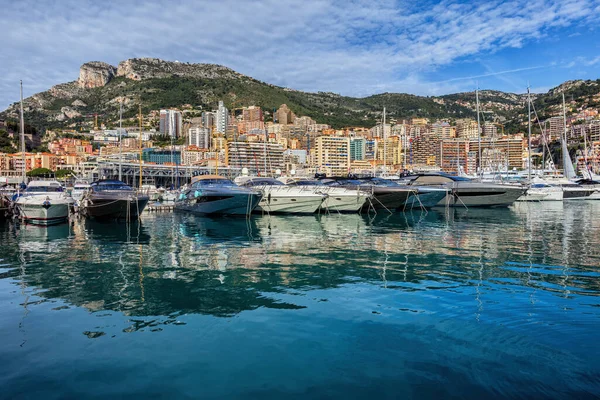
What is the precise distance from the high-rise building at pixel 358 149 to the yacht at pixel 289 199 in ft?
437

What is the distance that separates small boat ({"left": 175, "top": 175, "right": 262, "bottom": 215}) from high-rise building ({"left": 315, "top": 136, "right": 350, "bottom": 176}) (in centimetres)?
11994

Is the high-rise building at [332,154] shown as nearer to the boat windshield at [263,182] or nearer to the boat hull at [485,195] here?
the boat hull at [485,195]

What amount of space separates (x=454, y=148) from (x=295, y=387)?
154m

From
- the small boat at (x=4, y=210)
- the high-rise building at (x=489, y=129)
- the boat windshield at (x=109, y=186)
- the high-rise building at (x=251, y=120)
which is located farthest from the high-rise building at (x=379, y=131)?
the small boat at (x=4, y=210)

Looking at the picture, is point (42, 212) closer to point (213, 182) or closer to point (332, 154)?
point (213, 182)

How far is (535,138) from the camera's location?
161 metres

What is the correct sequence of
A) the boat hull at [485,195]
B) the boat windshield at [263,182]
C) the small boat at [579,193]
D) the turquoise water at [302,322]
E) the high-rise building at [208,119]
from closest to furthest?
the turquoise water at [302,322] < the boat windshield at [263,182] < the boat hull at [485,195] < the small boat at [579,193] < the high-rise building at [208,119]

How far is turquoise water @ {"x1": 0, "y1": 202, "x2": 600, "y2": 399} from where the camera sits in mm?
4719

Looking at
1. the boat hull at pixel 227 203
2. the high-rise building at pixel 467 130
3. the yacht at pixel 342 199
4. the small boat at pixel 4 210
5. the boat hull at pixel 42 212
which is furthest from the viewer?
the high-rise building at pixel 467 130

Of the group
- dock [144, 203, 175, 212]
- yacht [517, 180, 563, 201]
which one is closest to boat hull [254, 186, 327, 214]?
dock [144, 203, 175, 212]

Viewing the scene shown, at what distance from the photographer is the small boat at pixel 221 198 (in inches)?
946

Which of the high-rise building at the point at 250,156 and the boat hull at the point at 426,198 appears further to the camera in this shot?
the high-rise building at the point at 250,156

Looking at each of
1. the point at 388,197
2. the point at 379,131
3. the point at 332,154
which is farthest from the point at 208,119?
the point at 388,197

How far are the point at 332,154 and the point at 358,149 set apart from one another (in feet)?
47.3
